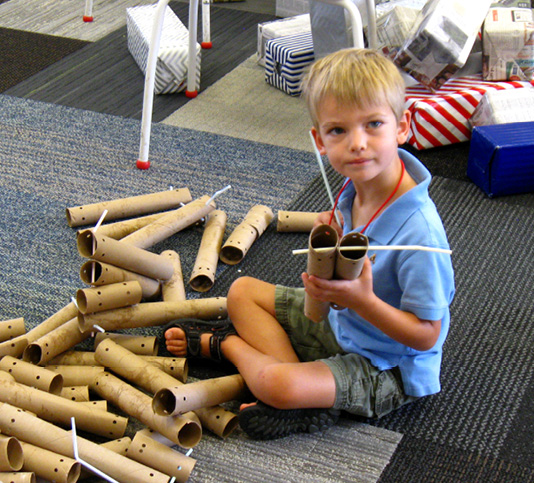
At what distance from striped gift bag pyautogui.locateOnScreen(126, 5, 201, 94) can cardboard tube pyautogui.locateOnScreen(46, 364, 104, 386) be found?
1.27 meters

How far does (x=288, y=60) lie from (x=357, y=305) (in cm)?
142

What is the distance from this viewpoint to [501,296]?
151cm

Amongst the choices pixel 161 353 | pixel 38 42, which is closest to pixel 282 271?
pixel 161 353

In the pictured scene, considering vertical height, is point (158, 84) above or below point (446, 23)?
below

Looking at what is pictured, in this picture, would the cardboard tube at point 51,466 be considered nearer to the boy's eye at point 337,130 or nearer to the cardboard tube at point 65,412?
the cardboard tube at point 65,412

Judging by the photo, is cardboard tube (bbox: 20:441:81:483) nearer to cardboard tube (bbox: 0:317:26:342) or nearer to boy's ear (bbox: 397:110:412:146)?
cardboard tube (bbox: 0:317:26:342)

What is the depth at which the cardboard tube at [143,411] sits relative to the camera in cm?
112

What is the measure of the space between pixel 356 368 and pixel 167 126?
1.21 m

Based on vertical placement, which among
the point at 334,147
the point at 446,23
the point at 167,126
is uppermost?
the point at 334,147

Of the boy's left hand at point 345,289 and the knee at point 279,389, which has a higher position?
the boy's left hand at point 345,289

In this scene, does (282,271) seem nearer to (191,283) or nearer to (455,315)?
(191,283)

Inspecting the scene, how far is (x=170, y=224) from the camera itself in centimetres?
163

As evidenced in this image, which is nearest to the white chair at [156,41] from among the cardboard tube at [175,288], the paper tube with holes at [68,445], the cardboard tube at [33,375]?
the cardboard tube at [175,288]

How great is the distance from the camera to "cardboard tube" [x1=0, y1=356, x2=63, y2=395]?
1.20m
